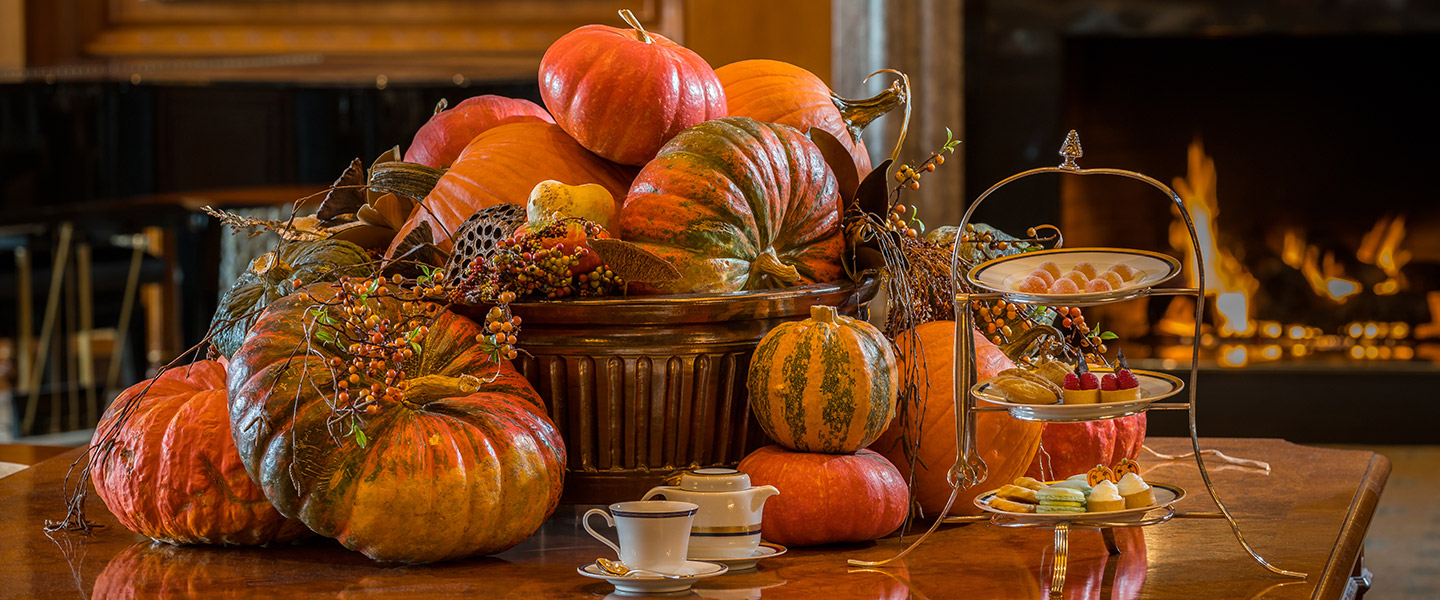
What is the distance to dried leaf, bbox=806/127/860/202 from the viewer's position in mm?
1520

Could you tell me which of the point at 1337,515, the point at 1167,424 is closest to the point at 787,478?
the point at 1337,515

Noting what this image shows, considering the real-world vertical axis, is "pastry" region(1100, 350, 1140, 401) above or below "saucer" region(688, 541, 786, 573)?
above

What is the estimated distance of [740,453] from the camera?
138cm

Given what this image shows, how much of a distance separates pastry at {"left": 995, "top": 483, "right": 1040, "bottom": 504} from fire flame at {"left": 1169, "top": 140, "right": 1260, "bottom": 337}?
3123 mm

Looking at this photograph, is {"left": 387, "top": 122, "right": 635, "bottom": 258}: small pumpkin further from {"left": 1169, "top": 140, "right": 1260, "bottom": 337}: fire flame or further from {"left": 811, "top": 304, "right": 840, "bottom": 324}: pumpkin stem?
{"left": 1169, "top": 140, "right": 1260, "bottom": 337}: fire flame

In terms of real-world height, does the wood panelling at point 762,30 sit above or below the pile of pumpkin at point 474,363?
above

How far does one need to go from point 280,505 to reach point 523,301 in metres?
0.26

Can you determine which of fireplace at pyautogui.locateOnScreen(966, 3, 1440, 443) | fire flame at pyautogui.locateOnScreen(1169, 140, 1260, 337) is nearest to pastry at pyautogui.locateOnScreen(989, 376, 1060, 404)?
fireplace at pyautogui.locateOnScreen(966, 3, 1440, 443)

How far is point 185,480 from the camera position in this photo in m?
1.25

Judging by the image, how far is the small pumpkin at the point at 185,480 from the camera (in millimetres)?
1258

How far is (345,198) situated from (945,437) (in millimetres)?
707

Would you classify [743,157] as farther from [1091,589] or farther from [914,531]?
[1091,589]

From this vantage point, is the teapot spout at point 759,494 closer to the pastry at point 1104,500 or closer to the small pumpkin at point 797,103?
the pastry at point 1104,500

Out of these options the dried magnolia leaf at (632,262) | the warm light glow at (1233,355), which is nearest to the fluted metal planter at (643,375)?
the dried magnolia leaf at (632,262)
